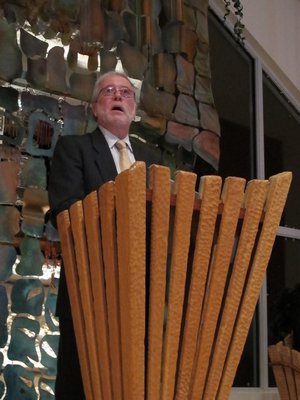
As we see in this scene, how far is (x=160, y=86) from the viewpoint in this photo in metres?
3.67

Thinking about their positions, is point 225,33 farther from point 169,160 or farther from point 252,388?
point 252,388

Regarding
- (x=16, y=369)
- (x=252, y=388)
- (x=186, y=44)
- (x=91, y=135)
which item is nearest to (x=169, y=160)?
(x=186, y=44)

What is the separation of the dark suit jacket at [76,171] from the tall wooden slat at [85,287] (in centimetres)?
26

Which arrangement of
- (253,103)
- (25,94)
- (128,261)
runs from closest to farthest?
(128,261), (25,94), (253,103)

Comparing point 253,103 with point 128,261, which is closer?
point 128,261

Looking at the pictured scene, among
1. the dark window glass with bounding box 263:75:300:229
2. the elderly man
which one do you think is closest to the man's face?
the elderly man

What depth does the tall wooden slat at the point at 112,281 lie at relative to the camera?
1.45 meters

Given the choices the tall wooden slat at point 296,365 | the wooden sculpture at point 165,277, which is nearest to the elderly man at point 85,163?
the wooden sculpture at point 165,277

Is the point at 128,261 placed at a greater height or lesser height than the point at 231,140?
lesser

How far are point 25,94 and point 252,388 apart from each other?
2.69 metres

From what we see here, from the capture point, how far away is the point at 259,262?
1.55 m

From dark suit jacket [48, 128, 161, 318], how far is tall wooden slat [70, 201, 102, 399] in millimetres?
264

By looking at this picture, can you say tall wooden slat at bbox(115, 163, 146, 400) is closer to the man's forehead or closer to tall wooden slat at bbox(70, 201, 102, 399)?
tall wooden slat at bbox(70, 201, 102, 399)

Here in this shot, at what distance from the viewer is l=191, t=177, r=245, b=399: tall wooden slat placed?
1490 mm
